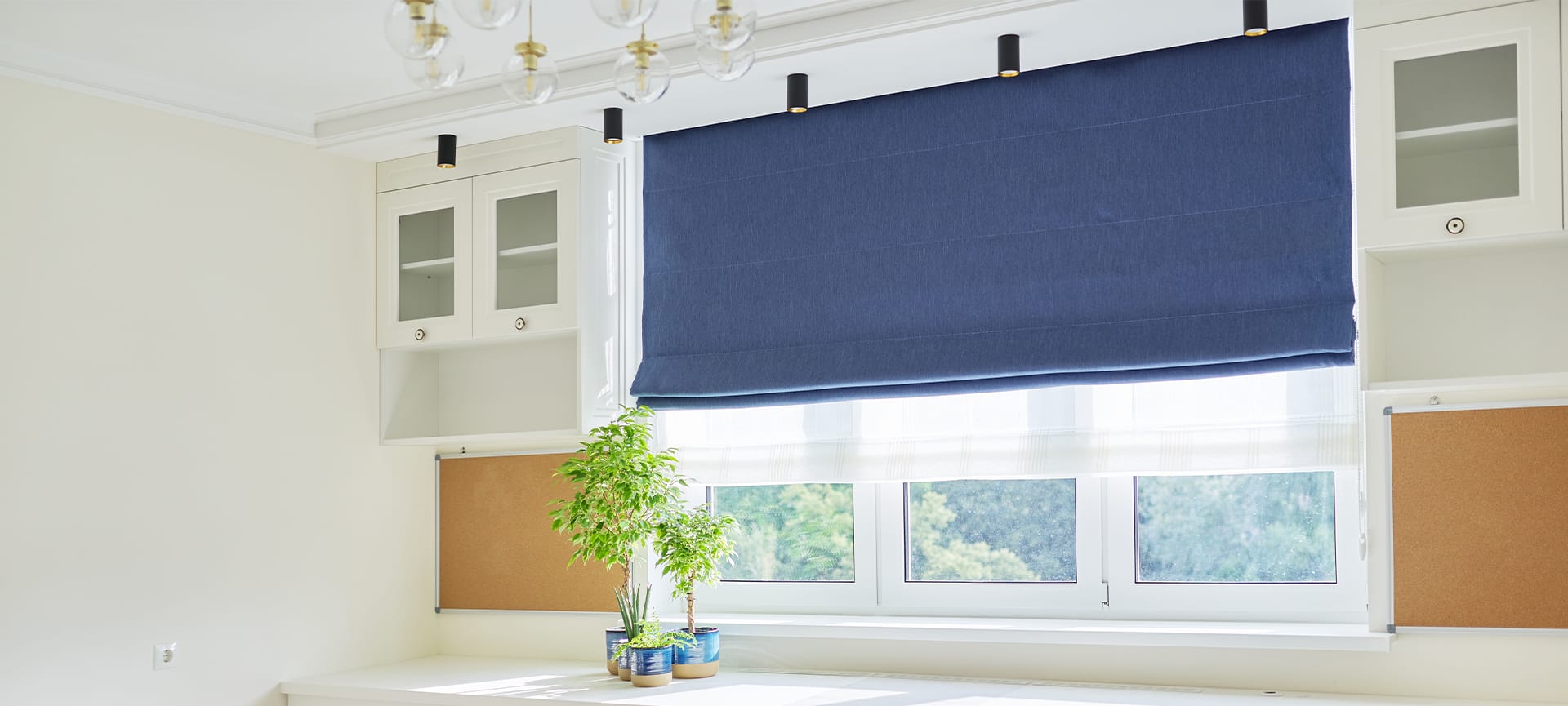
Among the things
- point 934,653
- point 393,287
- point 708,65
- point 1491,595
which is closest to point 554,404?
point 393,287

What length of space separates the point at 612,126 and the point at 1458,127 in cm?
208

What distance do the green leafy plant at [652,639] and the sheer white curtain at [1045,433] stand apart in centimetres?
51

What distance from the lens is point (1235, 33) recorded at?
302 centimetres

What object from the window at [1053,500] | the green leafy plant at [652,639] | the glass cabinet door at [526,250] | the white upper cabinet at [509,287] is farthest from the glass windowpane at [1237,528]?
the glass cabinet door at [526,250]

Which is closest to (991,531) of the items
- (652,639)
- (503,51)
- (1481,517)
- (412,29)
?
(652,639)

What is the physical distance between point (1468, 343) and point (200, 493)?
327 centimetres

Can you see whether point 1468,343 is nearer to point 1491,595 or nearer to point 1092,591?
point 1491,595

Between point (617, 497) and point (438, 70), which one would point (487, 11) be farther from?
point (617, 497)

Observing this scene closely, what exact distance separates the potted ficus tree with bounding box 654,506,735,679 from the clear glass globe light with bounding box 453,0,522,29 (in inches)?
79.8

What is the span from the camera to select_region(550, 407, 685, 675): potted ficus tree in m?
3.50

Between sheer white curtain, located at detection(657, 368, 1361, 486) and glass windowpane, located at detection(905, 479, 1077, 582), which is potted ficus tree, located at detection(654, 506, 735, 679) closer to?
sheer white curtain, located at detection(657, 368, 1361, 486)

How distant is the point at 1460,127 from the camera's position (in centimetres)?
261

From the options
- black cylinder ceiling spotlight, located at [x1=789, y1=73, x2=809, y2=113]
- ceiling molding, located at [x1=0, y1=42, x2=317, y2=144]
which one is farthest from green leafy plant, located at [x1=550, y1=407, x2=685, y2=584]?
ceiling molding, located at [x1=0, y1=42, x2=317, y2=144]

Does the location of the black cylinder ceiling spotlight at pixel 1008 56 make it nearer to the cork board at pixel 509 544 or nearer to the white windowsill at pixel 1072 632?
the white windowsill at pixel 1072 632
